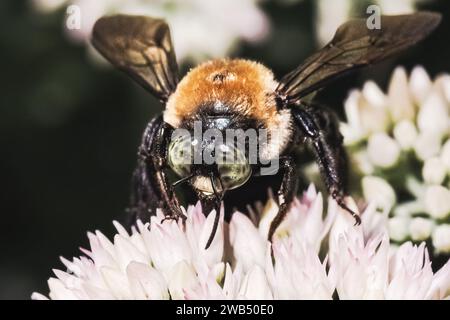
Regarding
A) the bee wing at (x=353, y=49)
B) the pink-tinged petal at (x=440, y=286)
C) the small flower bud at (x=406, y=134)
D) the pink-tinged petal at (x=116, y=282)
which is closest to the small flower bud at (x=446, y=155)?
the small flower bud at (x=406, y=134)

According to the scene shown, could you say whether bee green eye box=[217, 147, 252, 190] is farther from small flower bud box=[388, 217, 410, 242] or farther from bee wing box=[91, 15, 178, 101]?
small flower bud box=[388, 217, 410, 242]

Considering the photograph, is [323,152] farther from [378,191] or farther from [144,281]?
[144,281]

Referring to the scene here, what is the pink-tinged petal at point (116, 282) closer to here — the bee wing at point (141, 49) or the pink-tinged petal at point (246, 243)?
the pink-tinged petal at point (246, 243)

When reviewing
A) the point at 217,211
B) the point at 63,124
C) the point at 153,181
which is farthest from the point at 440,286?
the point at 63,124

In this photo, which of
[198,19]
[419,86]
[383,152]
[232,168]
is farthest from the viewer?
[198,19]

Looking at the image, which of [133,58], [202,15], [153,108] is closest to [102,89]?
[153,108]

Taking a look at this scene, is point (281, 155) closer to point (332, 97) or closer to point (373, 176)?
point (373, 176)

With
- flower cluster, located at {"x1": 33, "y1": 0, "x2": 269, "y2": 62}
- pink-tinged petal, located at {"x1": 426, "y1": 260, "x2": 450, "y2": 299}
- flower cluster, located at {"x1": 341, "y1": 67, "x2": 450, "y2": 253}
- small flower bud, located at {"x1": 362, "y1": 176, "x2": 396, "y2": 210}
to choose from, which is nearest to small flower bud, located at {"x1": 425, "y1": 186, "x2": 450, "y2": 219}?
flower cluster, located at {"x1": 341, "y1": 67, "x2": 450, "y2": 253}
